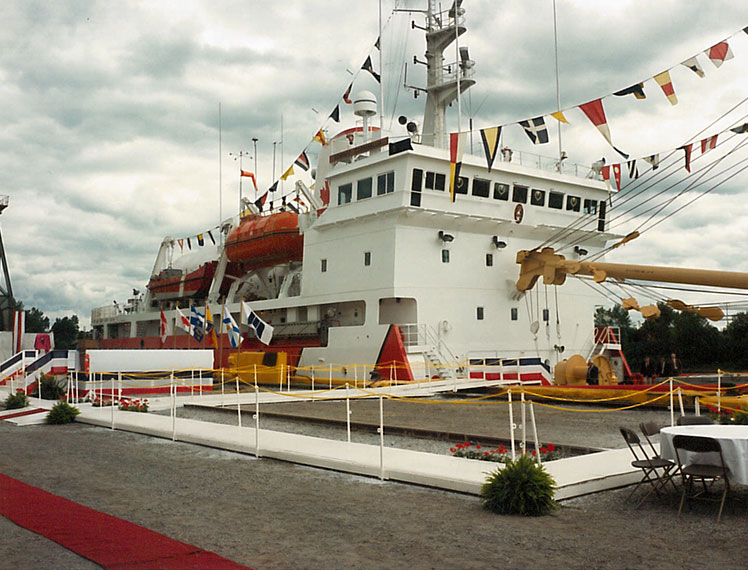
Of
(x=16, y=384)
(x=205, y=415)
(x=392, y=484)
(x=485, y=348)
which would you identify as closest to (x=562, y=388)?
(x=485, y=348)

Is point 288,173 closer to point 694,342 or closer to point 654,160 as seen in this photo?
point 654,160

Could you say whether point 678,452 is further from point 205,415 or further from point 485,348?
point 485,348

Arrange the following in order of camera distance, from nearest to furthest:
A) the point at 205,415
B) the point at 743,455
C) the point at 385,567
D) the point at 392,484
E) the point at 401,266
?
the point at 385,567 < the point at 743,455 < the point at 392,484 < the point at 205,415 < the point at 401,266

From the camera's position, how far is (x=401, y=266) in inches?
982

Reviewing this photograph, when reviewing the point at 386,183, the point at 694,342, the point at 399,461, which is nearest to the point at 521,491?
the point at 399,461

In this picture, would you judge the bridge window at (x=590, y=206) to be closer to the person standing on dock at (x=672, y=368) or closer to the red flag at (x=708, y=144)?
the person standing on dock at (x=672, y=368)

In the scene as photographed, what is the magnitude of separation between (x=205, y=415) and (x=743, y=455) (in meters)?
13.7

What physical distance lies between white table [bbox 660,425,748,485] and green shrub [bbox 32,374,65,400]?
19.4m

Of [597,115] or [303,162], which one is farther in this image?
[303,162]

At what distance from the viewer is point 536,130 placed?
19.4 meters

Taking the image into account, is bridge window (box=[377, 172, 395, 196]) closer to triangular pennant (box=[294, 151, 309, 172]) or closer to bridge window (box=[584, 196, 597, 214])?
triangular pennant (box=[294, 151, 309, 172])

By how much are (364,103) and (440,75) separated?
11.1ft

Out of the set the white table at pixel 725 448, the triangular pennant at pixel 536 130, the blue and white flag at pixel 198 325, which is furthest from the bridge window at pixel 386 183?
the white table at pixel 725 448

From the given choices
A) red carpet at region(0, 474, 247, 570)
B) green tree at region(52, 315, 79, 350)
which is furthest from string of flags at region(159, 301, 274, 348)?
green tree at region(52, 315, 79, 350)
